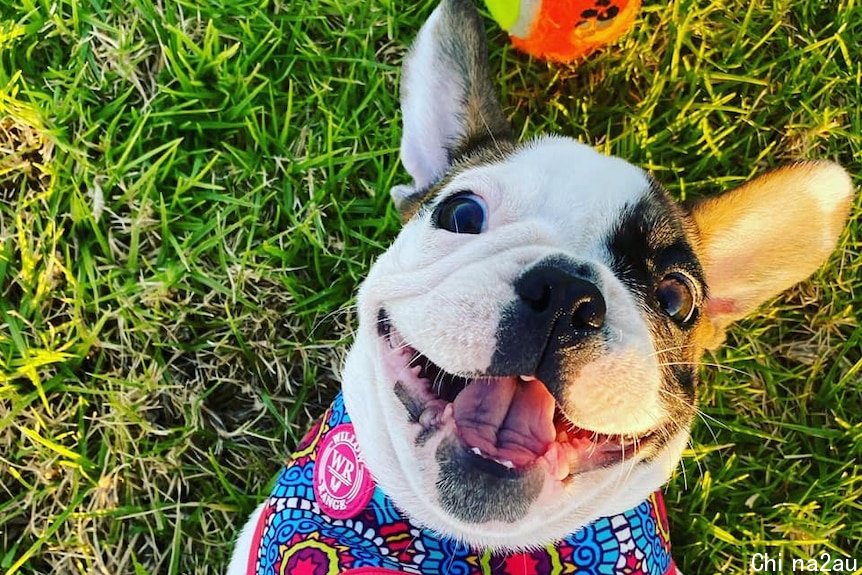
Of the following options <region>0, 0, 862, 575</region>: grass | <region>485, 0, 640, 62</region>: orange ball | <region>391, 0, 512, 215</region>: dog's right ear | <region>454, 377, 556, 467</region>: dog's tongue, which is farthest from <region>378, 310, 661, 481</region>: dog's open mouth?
<region>485, 0, 640, 62</region>: orange ball

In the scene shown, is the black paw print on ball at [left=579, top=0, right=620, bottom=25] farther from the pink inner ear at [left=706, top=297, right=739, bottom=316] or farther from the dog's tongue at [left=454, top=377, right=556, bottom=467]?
the dog's tongue at [left=454, top=377, right=556, bottom=467]

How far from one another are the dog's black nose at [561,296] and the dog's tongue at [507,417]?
0.83ft

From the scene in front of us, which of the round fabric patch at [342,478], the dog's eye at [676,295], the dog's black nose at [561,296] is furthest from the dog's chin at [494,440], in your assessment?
the round fabric patch at [342,478]

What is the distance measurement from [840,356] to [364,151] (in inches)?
84.9

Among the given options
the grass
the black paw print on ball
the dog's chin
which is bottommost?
the grass

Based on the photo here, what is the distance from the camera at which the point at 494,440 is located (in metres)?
1.95

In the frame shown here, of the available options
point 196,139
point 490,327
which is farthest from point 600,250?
point 196,139

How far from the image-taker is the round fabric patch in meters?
2.38

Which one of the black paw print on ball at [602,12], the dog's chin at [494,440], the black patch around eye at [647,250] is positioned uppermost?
the black paw print on ball at [602,12]

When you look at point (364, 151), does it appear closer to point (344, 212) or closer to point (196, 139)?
point (344, 212)

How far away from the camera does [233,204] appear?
3.28 m

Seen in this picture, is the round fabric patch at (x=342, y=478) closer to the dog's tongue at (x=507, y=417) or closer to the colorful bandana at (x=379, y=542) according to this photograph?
the colorful bandana at (x=379, y=542)

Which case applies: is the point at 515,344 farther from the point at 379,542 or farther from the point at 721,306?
the point at 721,306

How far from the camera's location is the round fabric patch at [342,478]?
2.38 meters
